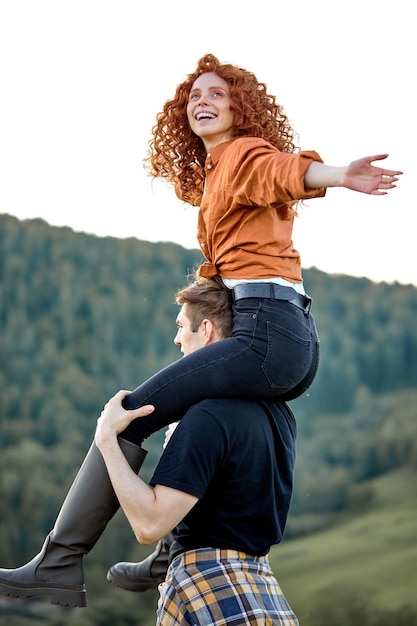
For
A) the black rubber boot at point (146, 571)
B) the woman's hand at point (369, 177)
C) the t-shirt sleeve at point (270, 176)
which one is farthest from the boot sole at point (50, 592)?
the woman's hand at point (369, 177)

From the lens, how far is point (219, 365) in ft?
7.80

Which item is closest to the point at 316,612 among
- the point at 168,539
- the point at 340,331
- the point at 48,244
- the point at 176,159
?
the point at 340,331

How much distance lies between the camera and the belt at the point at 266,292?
248 cm

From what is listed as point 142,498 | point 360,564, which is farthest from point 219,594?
point 360,564

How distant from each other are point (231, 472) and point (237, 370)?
0.84 ft

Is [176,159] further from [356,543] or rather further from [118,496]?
[356,543]

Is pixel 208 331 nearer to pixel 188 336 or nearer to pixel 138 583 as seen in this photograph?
pixel 188 336

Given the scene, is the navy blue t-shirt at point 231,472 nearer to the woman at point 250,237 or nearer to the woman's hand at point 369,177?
the woman at point 250,237

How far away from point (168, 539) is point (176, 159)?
113 cm

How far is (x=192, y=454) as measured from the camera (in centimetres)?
234

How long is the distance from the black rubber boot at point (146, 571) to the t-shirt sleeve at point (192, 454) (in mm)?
645

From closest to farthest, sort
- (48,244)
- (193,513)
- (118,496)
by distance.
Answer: (118,496)
(193,513)
(48,244)

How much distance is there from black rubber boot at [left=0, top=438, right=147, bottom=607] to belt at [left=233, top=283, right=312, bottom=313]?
526 millimetres

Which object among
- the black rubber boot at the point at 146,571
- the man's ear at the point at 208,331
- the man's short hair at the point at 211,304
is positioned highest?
the man's short hair at the point at 211,304
